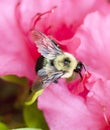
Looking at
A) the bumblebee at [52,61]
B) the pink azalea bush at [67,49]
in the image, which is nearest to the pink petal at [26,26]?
the pink azalea bush at [67,49]

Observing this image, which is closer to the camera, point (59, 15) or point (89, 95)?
point (89, 95)

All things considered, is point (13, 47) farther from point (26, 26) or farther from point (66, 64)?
point (66, 64)

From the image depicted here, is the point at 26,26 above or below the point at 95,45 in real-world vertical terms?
above

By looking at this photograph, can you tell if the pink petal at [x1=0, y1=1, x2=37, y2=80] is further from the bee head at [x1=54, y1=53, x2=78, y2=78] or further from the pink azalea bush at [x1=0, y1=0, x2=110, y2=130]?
the bee head at [x1=54, y1=53, x2=78, y2=78]

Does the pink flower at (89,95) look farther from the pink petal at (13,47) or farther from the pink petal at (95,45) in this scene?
the pink petal at (13,47)

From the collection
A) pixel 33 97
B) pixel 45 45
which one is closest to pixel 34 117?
pixel 33 97

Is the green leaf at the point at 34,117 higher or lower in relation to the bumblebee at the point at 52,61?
lower

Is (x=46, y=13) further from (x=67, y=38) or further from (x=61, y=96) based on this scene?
(x=61, y=96)
